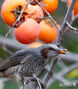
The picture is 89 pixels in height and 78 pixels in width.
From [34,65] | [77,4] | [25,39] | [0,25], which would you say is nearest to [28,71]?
[34,65]

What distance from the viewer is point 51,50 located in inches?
46.4

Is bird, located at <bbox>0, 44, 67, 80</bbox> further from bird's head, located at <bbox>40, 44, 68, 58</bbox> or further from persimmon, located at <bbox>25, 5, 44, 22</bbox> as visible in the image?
persimmon, located at <bbox>25, 5, 44, 22</bbox>

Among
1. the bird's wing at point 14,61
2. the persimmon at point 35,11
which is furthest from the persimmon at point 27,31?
the bird's wing at point 14,61

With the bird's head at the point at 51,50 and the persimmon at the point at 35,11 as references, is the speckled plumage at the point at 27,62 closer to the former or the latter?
the bird's head at the point at 51,50

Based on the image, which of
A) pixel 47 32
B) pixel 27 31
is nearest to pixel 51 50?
pixel 27 31

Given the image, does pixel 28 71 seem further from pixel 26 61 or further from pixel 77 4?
pixel 77 4

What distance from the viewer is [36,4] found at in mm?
1337

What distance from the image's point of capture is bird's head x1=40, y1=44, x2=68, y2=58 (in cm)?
111

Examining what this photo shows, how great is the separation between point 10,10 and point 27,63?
1.11 ft

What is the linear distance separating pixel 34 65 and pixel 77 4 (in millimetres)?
396

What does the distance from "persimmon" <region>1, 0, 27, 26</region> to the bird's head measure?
20 cm

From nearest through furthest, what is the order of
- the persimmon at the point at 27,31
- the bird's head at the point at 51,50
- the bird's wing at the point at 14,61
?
the bird's head at the point at 51,50
the persimmon at the point at 27,31
the bird's wing at the point at 14,61

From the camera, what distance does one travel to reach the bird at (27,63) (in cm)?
135

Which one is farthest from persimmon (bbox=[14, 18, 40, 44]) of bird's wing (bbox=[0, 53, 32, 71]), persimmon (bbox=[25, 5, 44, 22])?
bird's wing (bbox=[0, 53, 32, 71])
